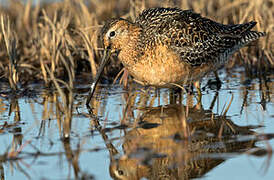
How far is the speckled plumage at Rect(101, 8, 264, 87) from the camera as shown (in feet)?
16.8

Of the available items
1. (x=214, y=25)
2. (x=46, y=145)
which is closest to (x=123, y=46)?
(x=214, y=25)

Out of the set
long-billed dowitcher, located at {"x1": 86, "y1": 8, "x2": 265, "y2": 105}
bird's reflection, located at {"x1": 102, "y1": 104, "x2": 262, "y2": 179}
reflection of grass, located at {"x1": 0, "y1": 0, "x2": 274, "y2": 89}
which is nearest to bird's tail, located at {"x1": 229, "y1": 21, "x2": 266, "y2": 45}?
long-billed dowitcher, located at {"x1": 86, "y1": 8, "x2": 265, "y2": 105}

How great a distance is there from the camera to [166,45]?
16.9ft

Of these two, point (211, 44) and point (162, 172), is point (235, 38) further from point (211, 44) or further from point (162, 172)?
point (162, 172)

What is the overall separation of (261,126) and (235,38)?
181 centimetres

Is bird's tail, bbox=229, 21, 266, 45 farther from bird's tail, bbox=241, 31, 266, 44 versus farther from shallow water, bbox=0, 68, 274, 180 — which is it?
shallow water, bbox=0, 68, 274, 180

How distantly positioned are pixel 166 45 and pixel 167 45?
0.04ft

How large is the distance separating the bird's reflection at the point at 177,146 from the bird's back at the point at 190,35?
0.93 m

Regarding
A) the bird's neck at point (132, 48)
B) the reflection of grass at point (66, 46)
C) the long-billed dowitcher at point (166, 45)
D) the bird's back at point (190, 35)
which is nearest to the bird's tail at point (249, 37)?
the bird's back at point (190, 35)

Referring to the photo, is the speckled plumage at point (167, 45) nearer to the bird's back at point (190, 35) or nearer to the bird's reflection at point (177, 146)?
the bird's back at point (190, 35)

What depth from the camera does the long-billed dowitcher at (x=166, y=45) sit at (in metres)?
5.12

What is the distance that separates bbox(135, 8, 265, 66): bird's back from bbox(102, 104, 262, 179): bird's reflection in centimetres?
93

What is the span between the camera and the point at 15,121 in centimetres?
468

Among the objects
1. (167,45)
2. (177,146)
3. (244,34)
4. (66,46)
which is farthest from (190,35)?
(177,146)
